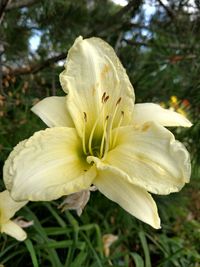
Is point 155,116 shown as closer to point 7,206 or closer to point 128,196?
point 128,196

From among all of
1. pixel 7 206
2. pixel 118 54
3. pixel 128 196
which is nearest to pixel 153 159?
pixel 128 196

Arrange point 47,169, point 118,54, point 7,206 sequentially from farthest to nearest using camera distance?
point 118,54
point 7,206
point 47,169

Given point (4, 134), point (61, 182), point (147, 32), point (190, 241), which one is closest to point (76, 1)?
point (147, 32)

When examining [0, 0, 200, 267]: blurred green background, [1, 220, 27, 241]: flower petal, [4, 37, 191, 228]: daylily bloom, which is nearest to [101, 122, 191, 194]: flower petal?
[4, 37, 191, 228]: daylily bloom

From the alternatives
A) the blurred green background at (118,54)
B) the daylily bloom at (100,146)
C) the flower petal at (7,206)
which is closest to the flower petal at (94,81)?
the daylily bloom at (100,146)

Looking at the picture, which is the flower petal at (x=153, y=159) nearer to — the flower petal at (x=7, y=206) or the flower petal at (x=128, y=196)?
the flower petal at (x=128, y=196)

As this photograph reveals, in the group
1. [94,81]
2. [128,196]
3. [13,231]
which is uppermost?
[94,81]
